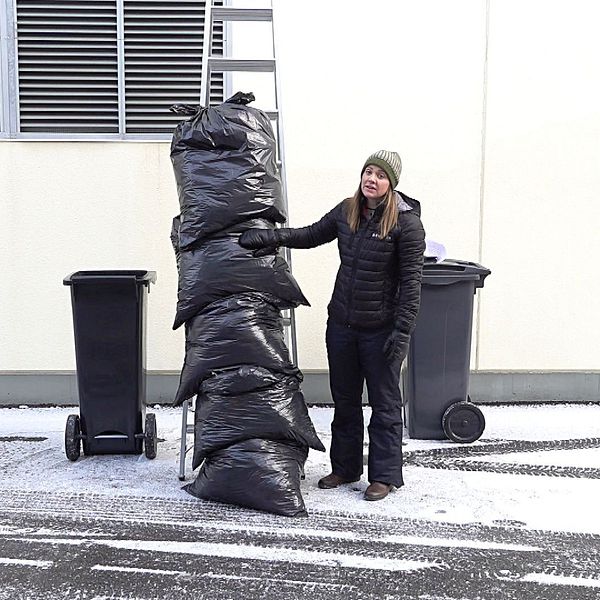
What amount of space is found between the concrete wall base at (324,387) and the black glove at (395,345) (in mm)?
1945

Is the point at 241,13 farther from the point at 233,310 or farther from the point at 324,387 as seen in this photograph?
the point at 324,387

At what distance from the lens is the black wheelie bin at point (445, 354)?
4.92 metres

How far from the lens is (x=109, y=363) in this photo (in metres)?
4.49

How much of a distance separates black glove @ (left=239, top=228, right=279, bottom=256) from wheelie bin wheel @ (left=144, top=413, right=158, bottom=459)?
126 cm

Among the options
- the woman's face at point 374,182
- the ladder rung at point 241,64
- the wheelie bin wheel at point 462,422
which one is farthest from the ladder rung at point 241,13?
the wheelie bin wheel at point 462,422

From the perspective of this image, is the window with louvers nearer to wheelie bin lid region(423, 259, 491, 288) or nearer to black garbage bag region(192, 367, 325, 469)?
wheelie bin lid region(423, 259, 491, 288)

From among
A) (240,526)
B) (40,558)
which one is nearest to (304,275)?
(240,526)

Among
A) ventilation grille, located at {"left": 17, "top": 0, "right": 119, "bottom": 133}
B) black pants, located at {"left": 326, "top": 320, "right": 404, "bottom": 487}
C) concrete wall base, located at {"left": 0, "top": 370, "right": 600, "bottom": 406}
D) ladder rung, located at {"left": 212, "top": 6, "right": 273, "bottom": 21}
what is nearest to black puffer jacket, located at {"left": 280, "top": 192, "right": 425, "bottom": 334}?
black pants, located at {"left": 326, "top": 320, "right": 404, "bottom": 487}

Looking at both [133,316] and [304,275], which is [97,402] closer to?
[133,316]

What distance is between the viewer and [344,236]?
4.05 meters

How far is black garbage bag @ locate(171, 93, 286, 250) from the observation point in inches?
159

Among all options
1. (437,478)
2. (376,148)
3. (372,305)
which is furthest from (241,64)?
(437,478)

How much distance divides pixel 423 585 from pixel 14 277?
3829mm

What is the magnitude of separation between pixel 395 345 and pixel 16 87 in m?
3.51
